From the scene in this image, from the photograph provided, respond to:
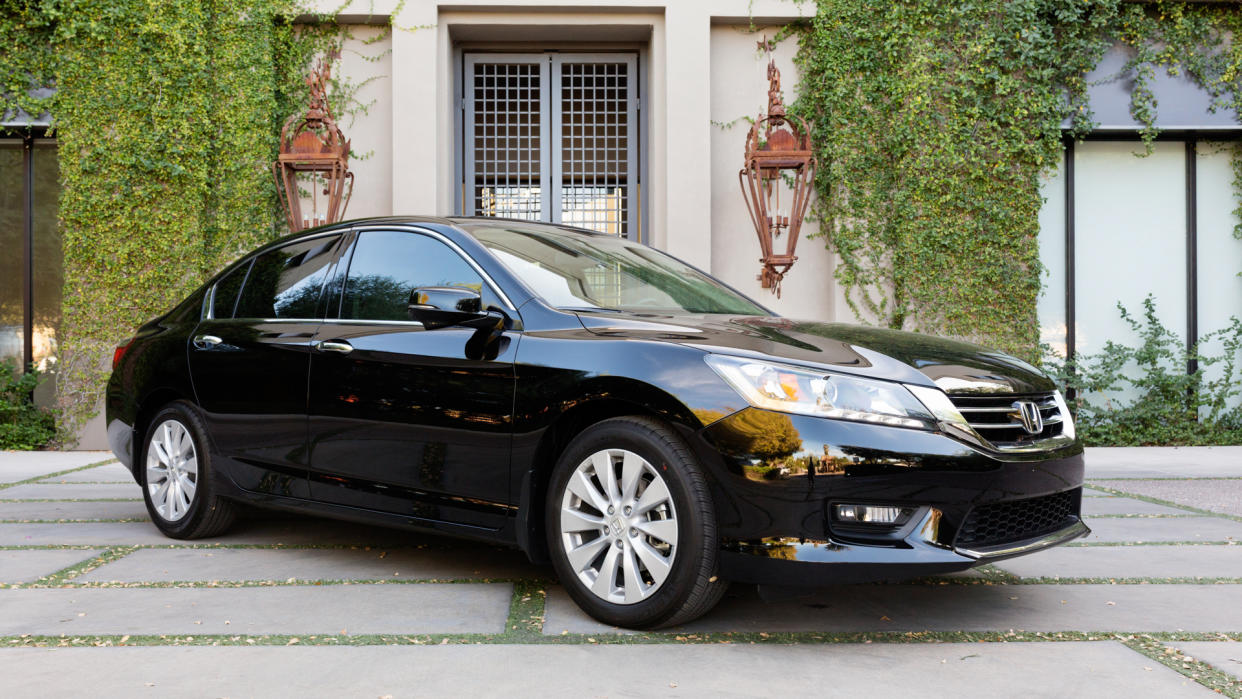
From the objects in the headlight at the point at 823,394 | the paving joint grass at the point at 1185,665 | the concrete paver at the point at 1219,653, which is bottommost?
the paving joint grass at the point at 1185,665

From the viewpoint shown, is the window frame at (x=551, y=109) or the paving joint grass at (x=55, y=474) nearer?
the paving joint grass at (x=55, y=474)

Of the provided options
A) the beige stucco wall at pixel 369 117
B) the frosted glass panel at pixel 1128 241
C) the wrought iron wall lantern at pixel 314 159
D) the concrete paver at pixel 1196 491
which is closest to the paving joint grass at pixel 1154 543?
the concrete paver at pixel 1196 491

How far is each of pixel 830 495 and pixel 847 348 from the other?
2.04 ft

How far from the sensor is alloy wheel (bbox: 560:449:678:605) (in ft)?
10.5

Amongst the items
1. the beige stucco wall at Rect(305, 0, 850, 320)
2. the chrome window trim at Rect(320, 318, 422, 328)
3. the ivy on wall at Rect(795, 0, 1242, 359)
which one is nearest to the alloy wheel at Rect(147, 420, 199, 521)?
the chrome window trim at Rect(320, 318, 422, 328)

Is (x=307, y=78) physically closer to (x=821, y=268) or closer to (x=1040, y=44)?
(x=821, y=268)

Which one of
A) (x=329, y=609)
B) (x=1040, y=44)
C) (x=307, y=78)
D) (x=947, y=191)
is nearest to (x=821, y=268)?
(x=947, y=191)

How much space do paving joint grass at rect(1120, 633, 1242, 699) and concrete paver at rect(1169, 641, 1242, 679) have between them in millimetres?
24

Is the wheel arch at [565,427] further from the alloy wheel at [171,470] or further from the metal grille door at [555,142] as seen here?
the metal grille door at [555,142]

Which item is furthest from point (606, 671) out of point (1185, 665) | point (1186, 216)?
point (1186, 216)

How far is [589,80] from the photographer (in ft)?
35.2

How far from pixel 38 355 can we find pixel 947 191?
9224mm

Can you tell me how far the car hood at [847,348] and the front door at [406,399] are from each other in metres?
0.52

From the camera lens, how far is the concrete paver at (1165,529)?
507cm
